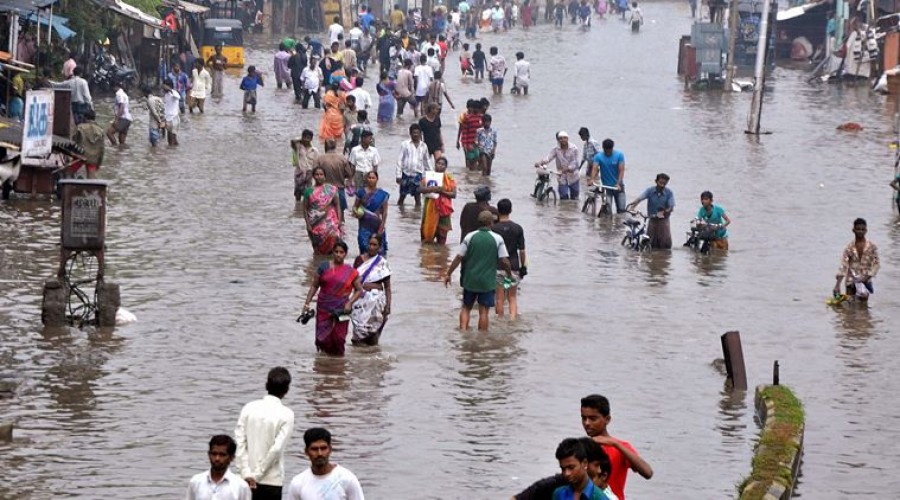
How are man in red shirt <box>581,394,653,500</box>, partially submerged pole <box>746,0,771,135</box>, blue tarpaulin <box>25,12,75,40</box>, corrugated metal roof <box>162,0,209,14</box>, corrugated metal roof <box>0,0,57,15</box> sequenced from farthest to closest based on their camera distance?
corrugated metal roof <box>162,0,209,14</box> < partially submerged pole <box>746,0,771,135</box> < blue tarpaulin <box>25,12,75,40</box> < corrugated metal roof <box>0,0,57,15</box> < man in red shirt <box>581,394,653,500</box>

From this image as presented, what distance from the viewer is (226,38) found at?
151 ft

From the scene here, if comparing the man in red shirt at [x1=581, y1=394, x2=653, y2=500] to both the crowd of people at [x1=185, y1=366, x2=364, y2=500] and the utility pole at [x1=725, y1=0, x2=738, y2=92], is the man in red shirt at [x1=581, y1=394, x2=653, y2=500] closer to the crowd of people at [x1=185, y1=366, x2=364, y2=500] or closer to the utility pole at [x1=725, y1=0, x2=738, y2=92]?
the crowd of people at [x1=185, y1=366, x2=364, y2=500]

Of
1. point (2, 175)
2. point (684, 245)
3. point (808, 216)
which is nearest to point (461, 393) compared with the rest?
point (684, 245)

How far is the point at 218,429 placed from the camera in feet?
42.2

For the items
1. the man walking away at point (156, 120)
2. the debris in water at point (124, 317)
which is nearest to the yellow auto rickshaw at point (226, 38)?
the man walking away at point (156, 120)

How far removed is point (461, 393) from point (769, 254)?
8589mm

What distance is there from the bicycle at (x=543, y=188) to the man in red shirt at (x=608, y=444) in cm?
1672

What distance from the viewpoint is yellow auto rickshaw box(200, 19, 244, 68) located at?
45.8 meters

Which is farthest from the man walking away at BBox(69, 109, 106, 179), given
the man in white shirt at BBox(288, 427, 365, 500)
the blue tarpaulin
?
the man in white shirt at BBox(288, 427, 365, 500)

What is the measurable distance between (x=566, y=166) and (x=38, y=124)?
7.36 meters

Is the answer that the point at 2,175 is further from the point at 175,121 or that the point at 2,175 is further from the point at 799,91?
the point at 799,91

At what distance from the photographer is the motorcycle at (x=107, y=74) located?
36.6 m

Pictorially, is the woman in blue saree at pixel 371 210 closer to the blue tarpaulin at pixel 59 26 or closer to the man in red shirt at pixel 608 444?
the man in red shirt at pixel 608 444

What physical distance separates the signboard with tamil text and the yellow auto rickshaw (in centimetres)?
2322
